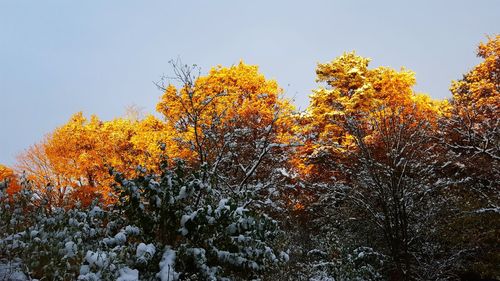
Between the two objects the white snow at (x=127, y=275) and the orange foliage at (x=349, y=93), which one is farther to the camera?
the orange foliage at (x=349, y=93)

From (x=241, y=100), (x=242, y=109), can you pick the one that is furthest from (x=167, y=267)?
(x=241, y=100)

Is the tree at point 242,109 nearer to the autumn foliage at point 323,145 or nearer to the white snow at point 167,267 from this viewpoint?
the autumn foliage at point 323,145

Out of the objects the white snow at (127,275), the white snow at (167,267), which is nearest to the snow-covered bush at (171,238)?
the white snow at (167,267)

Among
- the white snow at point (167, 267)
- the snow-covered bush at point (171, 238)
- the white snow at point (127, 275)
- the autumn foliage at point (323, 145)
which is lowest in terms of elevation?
the white snow at point (127, 275)

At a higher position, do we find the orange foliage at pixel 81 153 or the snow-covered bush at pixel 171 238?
the orange foliage at pixel 81 153

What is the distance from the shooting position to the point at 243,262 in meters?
6.14

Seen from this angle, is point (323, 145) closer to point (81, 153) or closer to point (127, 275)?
point (127, 275)

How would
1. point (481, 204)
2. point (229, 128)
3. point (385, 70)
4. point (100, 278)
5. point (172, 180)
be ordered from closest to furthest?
point (100, 278)
point (172, 180)
point (481, 204)
point (229, 128)
point (385, 70)

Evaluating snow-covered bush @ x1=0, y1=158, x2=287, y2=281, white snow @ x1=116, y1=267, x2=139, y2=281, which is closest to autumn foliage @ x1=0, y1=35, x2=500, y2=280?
snow-covered bush @ x1=0, y1=158, x2=287, y2=281

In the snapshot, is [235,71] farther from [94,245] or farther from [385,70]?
[94,245]

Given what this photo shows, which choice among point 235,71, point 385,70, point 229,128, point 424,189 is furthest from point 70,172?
point 424,189

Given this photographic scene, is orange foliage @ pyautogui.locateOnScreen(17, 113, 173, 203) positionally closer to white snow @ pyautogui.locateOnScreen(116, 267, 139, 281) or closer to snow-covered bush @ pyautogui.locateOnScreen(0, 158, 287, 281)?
snow-covered bush @ pyautogui.locateOnScreen(0, 158, 287, 281)

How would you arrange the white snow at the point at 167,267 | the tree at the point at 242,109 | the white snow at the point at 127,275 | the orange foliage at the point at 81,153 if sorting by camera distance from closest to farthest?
the white snow at the point at 127,275, the white snow at the point at 167,267, the tree at the point at 242,109, the orange foliage at the point at 81,153

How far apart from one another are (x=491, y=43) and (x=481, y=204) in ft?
50.1
